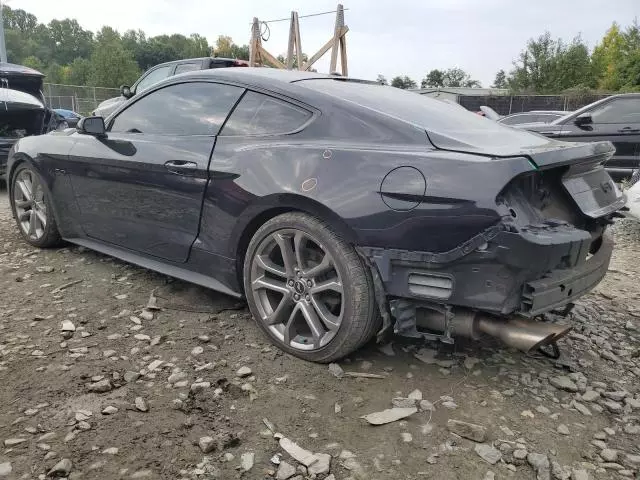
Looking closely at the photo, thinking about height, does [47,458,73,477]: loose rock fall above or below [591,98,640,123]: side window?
below

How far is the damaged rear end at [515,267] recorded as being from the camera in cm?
230

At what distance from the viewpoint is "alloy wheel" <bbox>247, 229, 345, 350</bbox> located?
274 cm

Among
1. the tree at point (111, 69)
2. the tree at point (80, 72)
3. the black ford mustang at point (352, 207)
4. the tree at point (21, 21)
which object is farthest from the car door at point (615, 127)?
the tree at point (21, 21)

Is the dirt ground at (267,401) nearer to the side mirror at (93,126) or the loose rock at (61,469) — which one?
the loose rock at (61,469)

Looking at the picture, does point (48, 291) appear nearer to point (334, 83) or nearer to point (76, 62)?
point (334, 83)

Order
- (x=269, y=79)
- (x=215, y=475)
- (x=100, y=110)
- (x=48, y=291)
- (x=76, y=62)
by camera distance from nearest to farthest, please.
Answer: (x=215, y=475)
(x=269, y=79)
(x=48, y=291)
(x=100, y=110)
(x=76, y=62)

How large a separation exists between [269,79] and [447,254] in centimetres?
151

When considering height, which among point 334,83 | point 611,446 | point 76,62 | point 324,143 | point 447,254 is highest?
point 76,62

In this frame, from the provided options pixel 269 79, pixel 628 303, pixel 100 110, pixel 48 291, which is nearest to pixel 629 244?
pixel 628 303

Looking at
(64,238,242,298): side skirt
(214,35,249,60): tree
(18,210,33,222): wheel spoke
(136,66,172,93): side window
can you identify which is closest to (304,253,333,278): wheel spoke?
(64,238,242,298): side skirt

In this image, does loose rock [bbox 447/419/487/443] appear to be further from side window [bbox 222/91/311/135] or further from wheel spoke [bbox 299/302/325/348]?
side window [bbox 222/91/311/135]

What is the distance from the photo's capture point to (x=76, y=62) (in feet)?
196

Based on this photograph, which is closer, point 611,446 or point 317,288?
point 611,446

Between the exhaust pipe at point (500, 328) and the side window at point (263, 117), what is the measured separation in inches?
47.4
